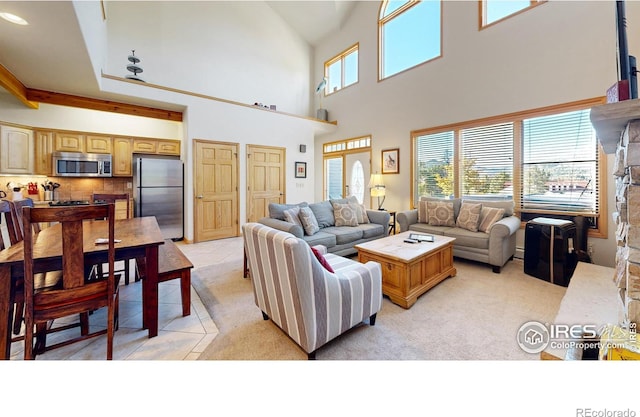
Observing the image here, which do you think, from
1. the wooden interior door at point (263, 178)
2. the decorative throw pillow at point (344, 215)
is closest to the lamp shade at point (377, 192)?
the decorative throw pillow at point (344, 215)

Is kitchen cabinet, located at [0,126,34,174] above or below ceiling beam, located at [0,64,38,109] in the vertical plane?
below

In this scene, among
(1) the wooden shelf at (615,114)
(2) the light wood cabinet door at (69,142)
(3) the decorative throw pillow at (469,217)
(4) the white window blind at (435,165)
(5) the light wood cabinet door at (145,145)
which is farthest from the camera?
(5) the light wood cabinet door at (145,145)

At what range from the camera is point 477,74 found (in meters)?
3.95

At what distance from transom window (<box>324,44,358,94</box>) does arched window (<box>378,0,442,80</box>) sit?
0.85 metres

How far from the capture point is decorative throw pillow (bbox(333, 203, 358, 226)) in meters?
3.76

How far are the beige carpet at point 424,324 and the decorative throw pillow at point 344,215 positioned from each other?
1.52 metres

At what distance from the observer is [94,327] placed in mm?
1890

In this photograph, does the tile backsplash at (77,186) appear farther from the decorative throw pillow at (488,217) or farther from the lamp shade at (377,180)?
the decorative throw pillow at (488,217)

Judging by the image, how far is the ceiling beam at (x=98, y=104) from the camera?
3.79 metres

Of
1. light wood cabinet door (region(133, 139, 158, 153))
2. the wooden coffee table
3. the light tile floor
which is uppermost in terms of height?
light wood cabinet door (region(133, 139, 158, 153))

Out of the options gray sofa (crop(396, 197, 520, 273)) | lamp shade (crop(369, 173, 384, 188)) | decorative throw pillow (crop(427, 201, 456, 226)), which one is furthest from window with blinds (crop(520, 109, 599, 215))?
lamp shade (crop(369, 173, 384, 188))

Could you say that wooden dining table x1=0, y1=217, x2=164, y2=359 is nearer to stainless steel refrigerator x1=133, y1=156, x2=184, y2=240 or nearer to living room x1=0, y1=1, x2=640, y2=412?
living room x1=0, y1=1, x2=640, y2=412
